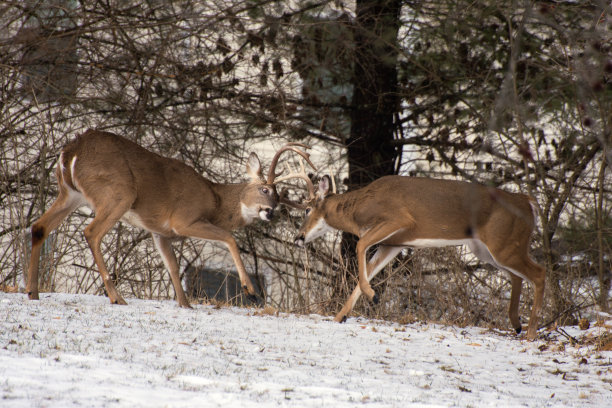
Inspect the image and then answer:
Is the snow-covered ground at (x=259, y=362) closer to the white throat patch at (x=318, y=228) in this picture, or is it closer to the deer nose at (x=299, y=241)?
the deer nose at (x=299, y=241)

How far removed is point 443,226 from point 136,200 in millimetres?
3164

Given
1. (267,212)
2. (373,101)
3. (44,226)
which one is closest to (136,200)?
(44,226)

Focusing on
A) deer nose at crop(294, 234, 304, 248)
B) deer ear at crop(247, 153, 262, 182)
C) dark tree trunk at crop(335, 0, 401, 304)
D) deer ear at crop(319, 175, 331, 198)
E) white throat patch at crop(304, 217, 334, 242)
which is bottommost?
deer nose at crop(294, 234, 304, 248)

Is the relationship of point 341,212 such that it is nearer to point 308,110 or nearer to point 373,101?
point 308,110

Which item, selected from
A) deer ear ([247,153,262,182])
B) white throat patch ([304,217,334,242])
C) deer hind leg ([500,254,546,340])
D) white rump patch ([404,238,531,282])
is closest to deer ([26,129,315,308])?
deer ear ([247,153,262,182])

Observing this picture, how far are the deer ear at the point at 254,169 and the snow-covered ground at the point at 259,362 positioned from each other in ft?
6.70

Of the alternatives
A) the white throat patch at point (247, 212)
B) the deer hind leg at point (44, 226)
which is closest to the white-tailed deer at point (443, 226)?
the white throat patch at point (247, 212)

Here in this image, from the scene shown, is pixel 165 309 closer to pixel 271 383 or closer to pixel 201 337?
pixel 201 337

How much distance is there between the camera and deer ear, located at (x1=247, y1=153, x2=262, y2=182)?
9.08 metres

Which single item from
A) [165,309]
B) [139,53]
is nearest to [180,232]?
[165,309]

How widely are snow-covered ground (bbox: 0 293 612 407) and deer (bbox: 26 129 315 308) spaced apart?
2.02 ft

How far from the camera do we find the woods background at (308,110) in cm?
1002

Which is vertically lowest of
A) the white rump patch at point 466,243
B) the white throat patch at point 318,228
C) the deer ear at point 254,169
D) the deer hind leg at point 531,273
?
the deer hind leg at point 531,273

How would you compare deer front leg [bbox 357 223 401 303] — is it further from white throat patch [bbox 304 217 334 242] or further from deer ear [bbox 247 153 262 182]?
deer ear [bbox 247 153 262 182]
